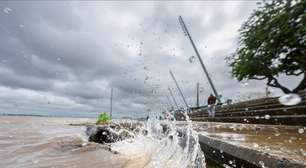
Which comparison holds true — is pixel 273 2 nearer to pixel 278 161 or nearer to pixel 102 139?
pixel 102 139

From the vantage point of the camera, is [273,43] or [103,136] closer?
[103,136]

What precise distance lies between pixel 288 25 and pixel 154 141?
1005cm

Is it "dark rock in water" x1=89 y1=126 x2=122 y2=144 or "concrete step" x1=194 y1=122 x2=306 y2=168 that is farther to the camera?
"dark rock in water" x1=89 y1=126 x2=122 y2=144

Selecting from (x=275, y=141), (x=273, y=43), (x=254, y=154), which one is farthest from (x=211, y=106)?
(x=254, y=154)

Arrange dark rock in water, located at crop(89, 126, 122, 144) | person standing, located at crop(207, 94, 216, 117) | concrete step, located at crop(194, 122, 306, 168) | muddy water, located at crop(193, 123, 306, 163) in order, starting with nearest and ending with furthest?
1. concrete step, located at crop(194, 122, 306, 168)
2. muddy water, located at crop(193, 123, 306, 163)
3. dark rock in water, located at crop(89, 126, 122, 144)
4. person standing, located at crop(207, 94, 216, 117)

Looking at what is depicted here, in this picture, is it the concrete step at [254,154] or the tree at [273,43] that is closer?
the concrete step at [254,154]

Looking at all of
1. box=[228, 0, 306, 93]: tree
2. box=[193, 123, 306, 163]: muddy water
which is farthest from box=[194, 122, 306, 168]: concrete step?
box=[228, 0, 306, 93]: tree

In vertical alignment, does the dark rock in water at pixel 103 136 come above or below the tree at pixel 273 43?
below

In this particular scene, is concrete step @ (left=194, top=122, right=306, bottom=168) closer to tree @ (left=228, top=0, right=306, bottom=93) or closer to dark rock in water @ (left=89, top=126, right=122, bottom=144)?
dark rock in water @ (left=89, top=126, right=122, bottom=144)

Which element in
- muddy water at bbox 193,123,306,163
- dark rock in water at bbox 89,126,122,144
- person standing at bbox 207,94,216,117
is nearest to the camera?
muddy water at bbox 193,123,306,163

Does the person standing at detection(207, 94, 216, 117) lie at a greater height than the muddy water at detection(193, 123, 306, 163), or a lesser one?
greater

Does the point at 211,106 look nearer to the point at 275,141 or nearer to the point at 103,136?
the point at 103,136

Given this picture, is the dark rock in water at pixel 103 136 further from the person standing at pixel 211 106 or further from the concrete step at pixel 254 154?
the person standing at pixel 211 106

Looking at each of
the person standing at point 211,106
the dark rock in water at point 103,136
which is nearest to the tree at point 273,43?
the person standing at point 211,106
